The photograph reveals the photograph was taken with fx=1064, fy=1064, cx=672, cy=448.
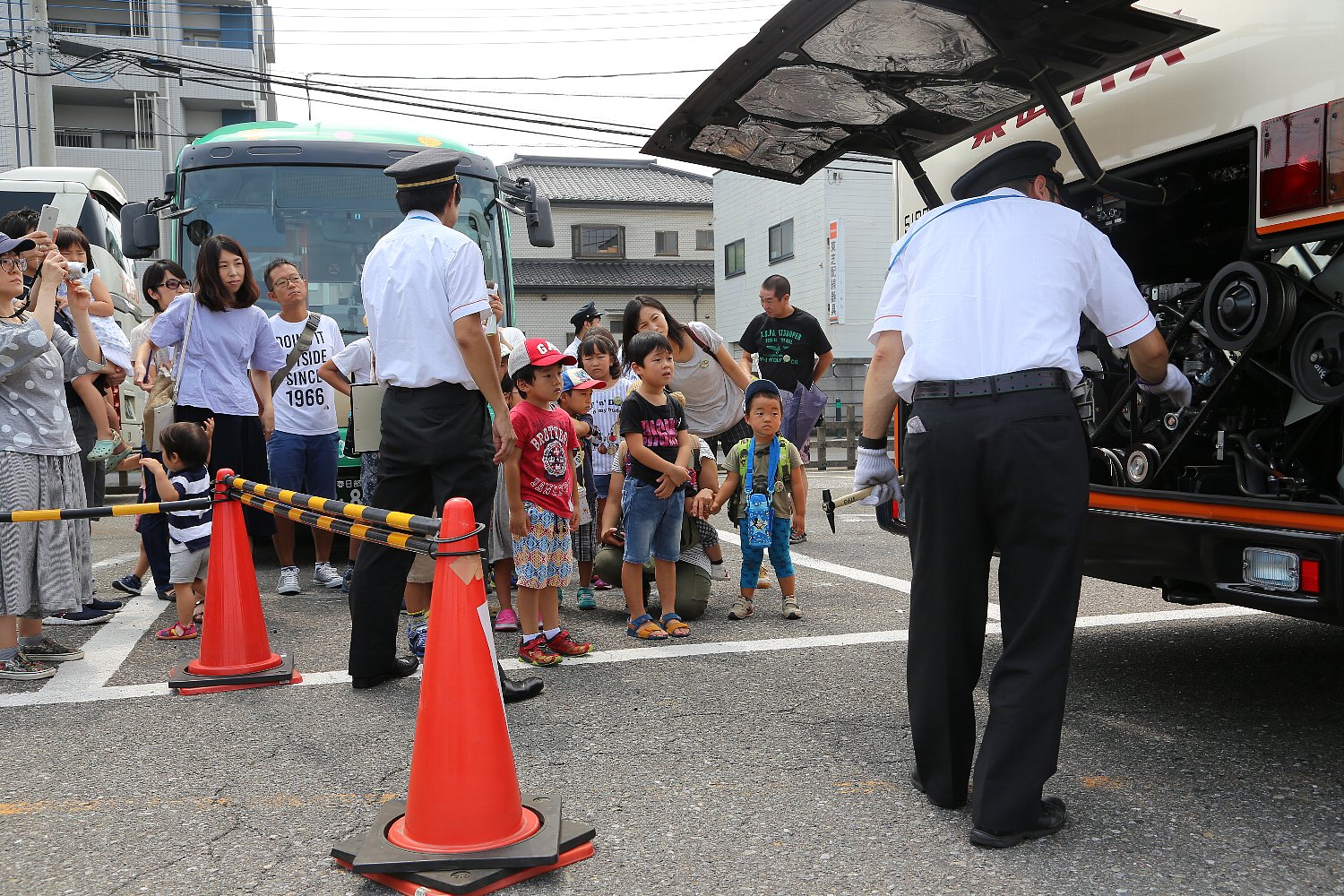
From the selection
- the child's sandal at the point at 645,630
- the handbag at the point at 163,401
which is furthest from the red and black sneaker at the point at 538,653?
the handbag at the point at 163,401

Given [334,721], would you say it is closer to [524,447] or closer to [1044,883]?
[524,447]

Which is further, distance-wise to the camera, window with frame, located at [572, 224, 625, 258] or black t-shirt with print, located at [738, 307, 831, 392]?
window with frame, located at [572, 224, 625, 258]

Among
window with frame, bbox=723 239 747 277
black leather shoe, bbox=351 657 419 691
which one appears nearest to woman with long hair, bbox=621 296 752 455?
black leather shoe, bbox=351 657 419 691

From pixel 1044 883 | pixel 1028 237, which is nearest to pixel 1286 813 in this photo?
pixel 1044 883

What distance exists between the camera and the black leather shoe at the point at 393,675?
424 cm

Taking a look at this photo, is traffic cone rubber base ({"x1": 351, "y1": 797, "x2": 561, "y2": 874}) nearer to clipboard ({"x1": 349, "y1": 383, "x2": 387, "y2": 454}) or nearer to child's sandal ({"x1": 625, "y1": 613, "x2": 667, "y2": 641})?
child's sandal ({"x1": 625, "y1": 613, "x2": 667, "y2": 641})

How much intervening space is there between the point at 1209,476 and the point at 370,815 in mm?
2816

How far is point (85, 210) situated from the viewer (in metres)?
11.8

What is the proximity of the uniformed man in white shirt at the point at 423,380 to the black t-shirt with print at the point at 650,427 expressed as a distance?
1.01m

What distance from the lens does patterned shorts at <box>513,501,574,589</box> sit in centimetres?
455

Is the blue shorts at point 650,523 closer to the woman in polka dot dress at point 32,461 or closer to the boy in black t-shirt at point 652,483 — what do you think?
the boy in black t-shirt at point 652,483

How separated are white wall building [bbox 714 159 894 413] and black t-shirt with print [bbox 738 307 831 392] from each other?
1503 centimetres

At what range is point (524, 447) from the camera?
187 inches

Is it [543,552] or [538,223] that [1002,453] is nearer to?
[543,552]
